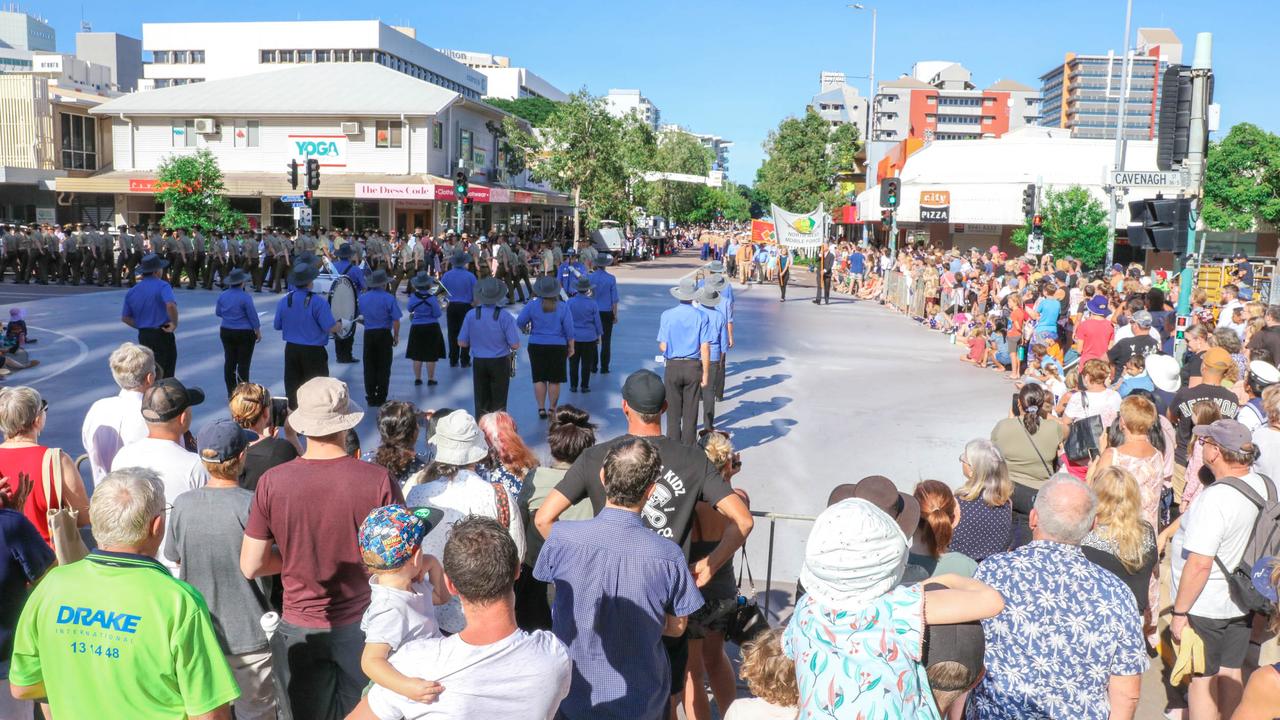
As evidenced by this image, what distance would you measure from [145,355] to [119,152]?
39.3 meters

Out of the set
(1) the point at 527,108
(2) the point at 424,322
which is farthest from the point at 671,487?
(1) the point at 527,108

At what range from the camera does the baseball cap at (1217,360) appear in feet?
24.0

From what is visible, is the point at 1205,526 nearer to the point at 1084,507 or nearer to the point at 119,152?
the point at 1084,507

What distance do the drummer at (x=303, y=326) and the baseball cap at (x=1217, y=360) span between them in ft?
26.5

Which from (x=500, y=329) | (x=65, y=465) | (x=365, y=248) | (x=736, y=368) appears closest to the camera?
(x=65, y=465)

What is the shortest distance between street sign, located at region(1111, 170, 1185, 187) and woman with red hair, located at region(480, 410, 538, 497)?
9.80 meters

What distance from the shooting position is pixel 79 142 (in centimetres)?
4506

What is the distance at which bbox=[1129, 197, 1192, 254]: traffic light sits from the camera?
37.6 ft

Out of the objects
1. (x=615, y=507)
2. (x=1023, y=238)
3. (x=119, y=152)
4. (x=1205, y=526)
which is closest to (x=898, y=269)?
(x=1023, y=238)

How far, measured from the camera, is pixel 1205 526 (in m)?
4.74

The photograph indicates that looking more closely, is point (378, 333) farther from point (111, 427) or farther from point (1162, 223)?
point (1162, 223)

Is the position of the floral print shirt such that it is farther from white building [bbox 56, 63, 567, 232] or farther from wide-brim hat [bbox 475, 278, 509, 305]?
white building [bbox 56, 63, 567, 232]

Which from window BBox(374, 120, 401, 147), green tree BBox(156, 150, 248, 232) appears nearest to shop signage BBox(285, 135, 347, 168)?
window BBox(374, 120, 401, 147)

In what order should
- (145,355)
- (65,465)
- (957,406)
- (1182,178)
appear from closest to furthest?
1. (65,465)
2. (145,355)
3. (1182,178)
4. (957,406)
